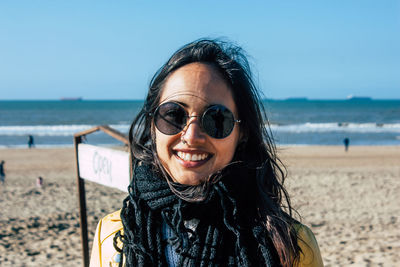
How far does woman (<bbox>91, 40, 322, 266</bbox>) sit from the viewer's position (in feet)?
4.44

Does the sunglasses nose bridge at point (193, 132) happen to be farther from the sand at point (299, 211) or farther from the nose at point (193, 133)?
the sand at point (299, 211)

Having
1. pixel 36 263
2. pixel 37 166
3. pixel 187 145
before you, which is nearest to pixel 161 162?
pixel 187 145

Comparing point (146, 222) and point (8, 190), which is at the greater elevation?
point (146, 222)

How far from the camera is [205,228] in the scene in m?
1.40

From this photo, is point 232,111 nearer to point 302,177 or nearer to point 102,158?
point 102,158

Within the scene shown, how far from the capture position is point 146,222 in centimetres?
145

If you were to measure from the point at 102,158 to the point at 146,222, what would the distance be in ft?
5.52

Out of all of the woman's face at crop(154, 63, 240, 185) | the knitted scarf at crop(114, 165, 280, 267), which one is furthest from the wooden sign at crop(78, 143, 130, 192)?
the woman's face at crop(154, 63, 240, 185)

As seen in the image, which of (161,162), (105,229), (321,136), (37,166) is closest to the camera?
(161,162)

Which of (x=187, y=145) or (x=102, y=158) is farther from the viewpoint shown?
(x=102, y=158)

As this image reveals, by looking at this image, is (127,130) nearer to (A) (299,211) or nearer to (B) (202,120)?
(A) (299,211)

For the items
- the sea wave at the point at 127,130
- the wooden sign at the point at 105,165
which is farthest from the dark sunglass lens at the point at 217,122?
the sea wave at the point at 127,130

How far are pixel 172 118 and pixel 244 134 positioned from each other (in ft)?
1.08

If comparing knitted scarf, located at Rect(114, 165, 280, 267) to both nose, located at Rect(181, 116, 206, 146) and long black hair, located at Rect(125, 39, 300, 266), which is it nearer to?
long black hair, located at Rect(125, 39, 300, 266)
